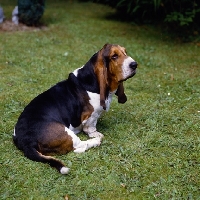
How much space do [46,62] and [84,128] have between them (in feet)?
11.9

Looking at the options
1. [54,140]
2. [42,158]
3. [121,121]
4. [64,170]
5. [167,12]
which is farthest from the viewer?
[167,12]

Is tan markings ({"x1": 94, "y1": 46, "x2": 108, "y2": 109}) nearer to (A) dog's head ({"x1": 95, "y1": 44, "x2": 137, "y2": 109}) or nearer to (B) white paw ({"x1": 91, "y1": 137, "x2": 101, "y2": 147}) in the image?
(A) dog's head ({"x1": 95, "y1": 44, "x2": 137, "y2": 109})

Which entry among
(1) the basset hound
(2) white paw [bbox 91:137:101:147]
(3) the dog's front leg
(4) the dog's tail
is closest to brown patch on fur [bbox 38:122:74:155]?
(1) the basset hound

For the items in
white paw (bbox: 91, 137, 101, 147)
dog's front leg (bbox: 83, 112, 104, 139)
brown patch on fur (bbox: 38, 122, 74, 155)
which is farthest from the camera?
Answer: dog's front leg (bbox: 83, 112, 104, 139)

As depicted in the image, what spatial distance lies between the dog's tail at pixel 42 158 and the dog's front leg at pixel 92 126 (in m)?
0.98

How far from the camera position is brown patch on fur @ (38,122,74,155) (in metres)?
4.31

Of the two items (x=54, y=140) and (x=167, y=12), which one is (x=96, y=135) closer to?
(x=54, y=140)

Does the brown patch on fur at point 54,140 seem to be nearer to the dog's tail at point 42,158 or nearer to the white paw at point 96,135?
the dog's tail at point 42,158

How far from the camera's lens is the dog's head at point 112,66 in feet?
15.2

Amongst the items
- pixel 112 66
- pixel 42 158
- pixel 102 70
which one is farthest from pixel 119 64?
pixel 42 158

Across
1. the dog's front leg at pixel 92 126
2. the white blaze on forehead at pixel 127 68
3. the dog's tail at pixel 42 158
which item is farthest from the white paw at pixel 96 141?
the white blaze on forehead at pixel 127 68

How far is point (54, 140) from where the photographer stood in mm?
4348

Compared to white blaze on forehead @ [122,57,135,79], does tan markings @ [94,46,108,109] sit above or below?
below

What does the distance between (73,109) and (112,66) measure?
0.75 m
